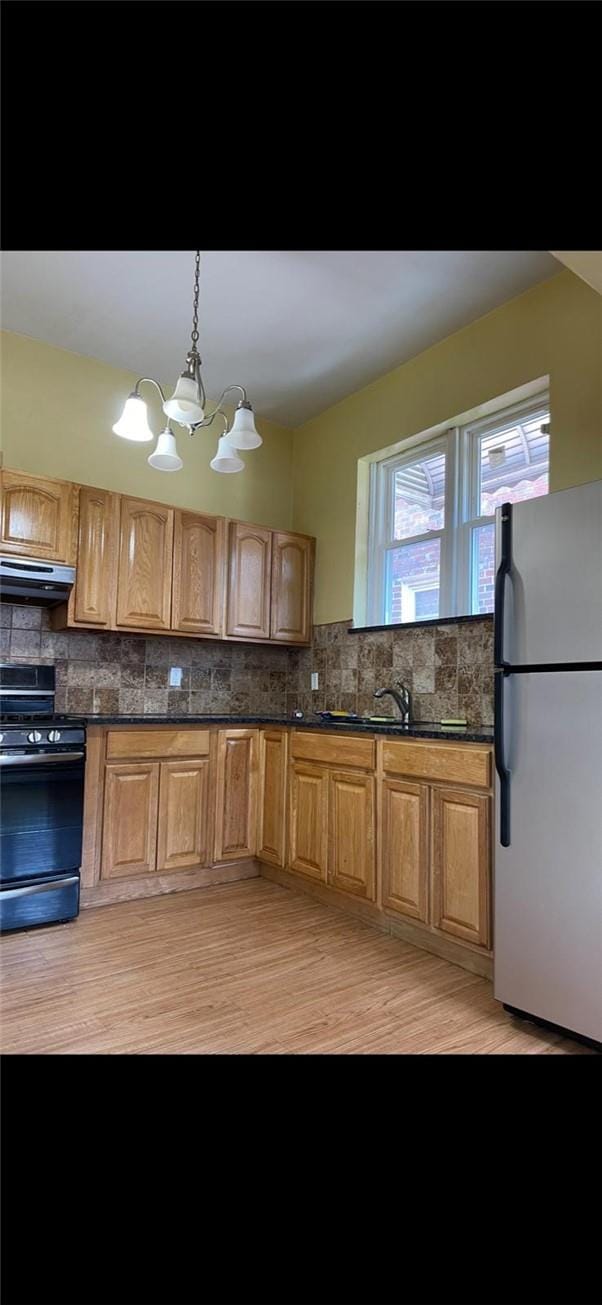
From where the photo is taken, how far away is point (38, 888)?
9.50 feet

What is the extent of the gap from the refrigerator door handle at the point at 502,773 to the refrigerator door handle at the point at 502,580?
0.08m

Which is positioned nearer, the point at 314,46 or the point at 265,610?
the point at 314,46

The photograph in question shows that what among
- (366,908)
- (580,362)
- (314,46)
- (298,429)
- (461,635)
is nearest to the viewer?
(314,46)

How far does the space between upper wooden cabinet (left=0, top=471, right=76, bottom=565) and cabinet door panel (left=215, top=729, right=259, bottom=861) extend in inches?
51.0

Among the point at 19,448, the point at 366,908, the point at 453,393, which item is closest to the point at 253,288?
the point at 453,393

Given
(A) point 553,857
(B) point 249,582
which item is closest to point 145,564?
(B) point 249,582

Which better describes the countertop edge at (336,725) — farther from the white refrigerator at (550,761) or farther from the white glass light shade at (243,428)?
the white glass light shade at (243,428)

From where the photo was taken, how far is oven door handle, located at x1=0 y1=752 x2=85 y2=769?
9.32 feet

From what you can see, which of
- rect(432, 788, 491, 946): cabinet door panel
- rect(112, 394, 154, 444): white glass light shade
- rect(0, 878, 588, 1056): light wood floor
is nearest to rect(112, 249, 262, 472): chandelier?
rect(112, 394, 154, 444): white glass light shade

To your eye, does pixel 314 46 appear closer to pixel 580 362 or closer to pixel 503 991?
pixel 503 991

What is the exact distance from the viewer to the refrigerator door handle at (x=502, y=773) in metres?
2.12

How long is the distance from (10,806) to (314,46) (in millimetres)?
2990

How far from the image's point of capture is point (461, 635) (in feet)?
10.7

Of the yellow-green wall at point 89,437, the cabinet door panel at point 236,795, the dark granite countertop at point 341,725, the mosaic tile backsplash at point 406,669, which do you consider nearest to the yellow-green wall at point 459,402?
the mosaic tile backsplash at point 406,669
